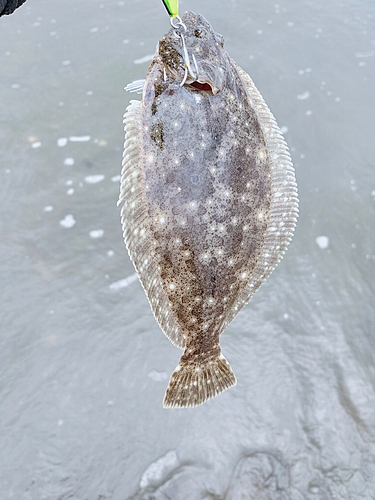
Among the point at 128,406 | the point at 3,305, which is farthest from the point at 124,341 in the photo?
the point at 3,305

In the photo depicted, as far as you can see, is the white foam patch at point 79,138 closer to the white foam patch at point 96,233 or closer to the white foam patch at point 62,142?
the white foam patch at point 62,142

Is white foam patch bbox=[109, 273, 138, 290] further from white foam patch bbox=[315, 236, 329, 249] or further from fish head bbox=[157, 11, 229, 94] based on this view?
fish head bbox=[157, 11, 229, 94]

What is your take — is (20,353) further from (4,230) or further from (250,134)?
(250,134)

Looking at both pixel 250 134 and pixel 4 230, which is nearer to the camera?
pixel 250 134

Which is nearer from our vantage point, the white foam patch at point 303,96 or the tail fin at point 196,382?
the tail fin at point 196,382

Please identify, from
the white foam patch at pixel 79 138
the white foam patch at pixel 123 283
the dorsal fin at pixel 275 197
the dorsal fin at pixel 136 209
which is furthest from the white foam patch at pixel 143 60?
the dorsal fin at pixel 136 209

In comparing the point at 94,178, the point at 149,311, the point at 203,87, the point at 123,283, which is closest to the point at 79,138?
the point at 94,178

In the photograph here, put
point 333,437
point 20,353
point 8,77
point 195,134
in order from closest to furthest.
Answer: point 195,134 → point 333,437 → point 20,353 → point 8,77
